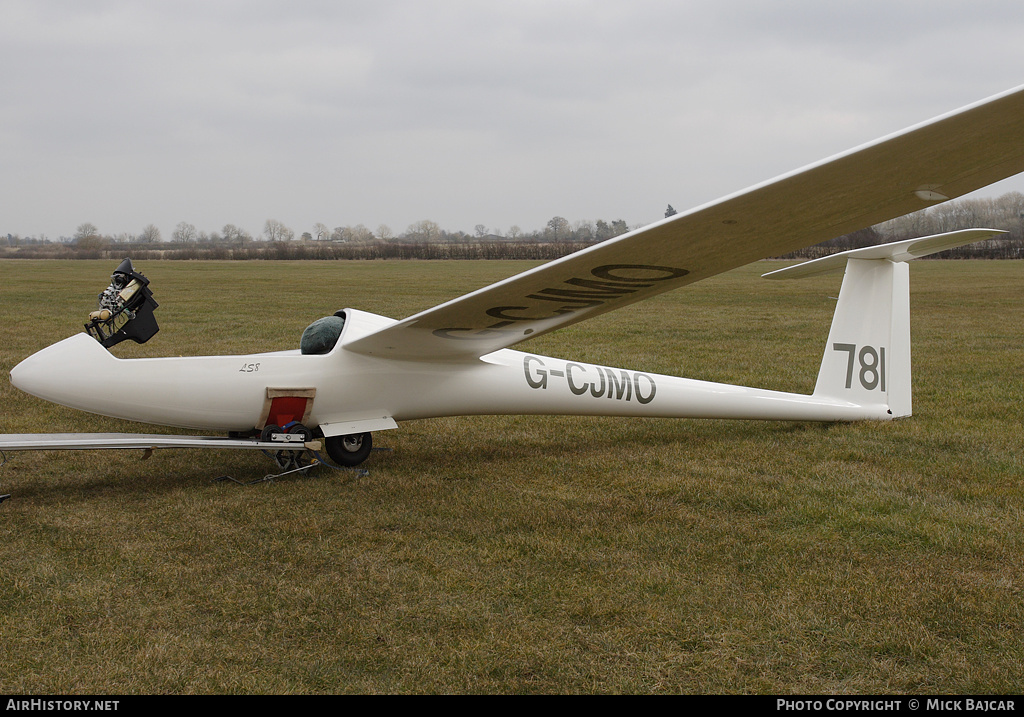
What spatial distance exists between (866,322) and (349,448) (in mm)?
5017

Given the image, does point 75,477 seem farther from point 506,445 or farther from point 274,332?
point 274,332

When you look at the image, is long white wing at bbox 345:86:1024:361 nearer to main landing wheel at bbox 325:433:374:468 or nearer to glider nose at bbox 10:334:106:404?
main landing wheel at bbox 325:433:374:468

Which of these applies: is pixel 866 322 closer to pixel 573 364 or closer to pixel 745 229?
pixel 573 364

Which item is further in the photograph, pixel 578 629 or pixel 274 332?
pixel 274 332

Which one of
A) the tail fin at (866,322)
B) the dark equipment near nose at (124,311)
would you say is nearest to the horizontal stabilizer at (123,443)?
the dark equipment near nose at (124,311)

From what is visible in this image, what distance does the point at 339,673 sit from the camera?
3320 mm

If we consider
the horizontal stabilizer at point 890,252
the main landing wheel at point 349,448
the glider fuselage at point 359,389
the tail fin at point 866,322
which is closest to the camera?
the glider fuselage at point 359,389

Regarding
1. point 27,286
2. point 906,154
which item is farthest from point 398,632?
point 27,286

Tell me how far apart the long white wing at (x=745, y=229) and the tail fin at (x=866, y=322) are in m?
2.69

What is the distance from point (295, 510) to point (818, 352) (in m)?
9.79

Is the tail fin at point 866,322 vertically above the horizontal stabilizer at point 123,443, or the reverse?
the tail fin at point 866,322

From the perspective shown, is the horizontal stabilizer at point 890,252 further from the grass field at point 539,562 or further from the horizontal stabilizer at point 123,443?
the horizontal stabilizer at point 123,443

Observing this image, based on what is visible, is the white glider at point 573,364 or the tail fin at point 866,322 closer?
the white glider at point 573,364

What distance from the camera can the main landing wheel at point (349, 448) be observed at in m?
6.34
